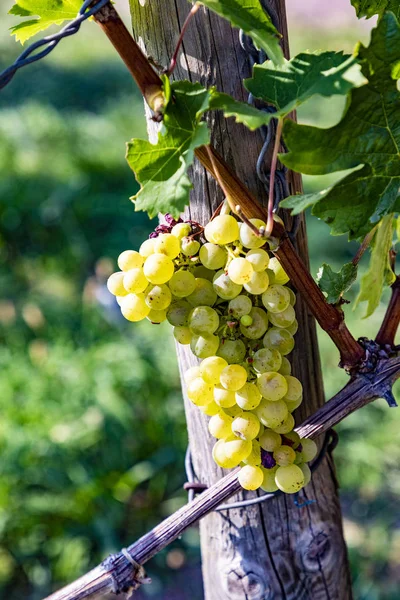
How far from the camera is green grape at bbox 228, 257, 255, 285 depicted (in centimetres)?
74

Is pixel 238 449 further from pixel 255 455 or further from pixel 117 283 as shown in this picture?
pixel 117 283

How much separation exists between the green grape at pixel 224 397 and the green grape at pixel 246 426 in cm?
2

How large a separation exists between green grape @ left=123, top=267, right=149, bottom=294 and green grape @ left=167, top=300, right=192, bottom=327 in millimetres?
54

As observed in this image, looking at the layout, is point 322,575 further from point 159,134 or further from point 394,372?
point 159,134

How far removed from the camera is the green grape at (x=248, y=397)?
798 mm

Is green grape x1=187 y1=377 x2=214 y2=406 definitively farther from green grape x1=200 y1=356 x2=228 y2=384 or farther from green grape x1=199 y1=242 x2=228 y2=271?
green grape x1=199 y1=242 x2=228 y2=271

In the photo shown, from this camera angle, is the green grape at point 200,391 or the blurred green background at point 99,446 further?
the blurred green background at point 99,446

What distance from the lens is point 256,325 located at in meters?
0.79

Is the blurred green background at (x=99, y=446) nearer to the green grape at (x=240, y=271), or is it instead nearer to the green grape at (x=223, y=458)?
the green grape at (x=223, y=458)

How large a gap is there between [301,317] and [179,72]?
0.40m

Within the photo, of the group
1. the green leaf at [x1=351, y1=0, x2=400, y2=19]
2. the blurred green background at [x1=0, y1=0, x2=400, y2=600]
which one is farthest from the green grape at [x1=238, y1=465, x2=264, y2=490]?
the blurred green background at [x1=0, y1=0, x2=400, y2=600]

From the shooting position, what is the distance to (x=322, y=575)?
1147 millimetres

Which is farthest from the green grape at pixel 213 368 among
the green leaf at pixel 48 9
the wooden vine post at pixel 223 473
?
the green leaf at pixel 48 9

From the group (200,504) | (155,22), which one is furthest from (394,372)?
(155,22)
